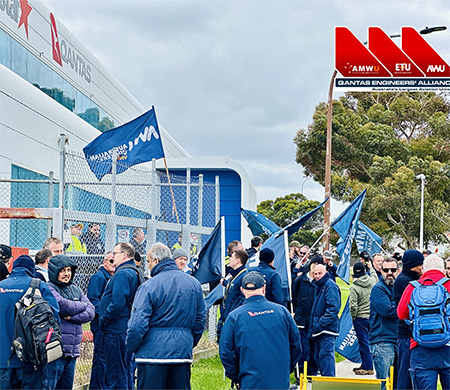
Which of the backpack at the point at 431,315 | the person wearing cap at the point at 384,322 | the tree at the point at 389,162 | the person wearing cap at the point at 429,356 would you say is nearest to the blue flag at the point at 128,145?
the person wearing cap at the point at 384,322

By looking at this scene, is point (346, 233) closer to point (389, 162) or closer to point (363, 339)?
point (363, 339)

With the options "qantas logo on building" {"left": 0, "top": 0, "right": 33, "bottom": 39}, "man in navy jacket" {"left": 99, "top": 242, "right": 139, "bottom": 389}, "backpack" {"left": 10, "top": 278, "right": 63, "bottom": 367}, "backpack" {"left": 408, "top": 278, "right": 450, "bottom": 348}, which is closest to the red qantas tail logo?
"qantas logo on building" {"left": 0, "top": 0, "right": 33, "bottom": 39}

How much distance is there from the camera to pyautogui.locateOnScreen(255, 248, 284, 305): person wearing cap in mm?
9172

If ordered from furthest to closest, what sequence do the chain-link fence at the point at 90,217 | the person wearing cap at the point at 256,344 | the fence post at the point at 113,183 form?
the fence post at the point at 113,183, the chain-link fence at the point at 90,217, the person wearing cap at the point at 256,344

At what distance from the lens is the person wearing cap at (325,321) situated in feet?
32.3

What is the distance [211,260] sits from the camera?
1065 centimetres

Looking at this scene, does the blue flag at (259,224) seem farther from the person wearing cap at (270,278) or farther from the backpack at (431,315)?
the backpack at (431,315)

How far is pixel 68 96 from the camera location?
93.0ft

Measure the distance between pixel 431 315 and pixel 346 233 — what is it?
5200 mm

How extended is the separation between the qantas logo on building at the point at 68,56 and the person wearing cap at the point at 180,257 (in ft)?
60.9

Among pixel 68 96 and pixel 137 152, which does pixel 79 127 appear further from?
pixel 137 152

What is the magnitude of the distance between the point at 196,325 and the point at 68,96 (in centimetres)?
2284

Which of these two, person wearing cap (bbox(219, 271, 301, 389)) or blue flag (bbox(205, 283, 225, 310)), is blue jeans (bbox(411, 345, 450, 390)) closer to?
person wearing cap (bbox(219, 271, 301, 389))
